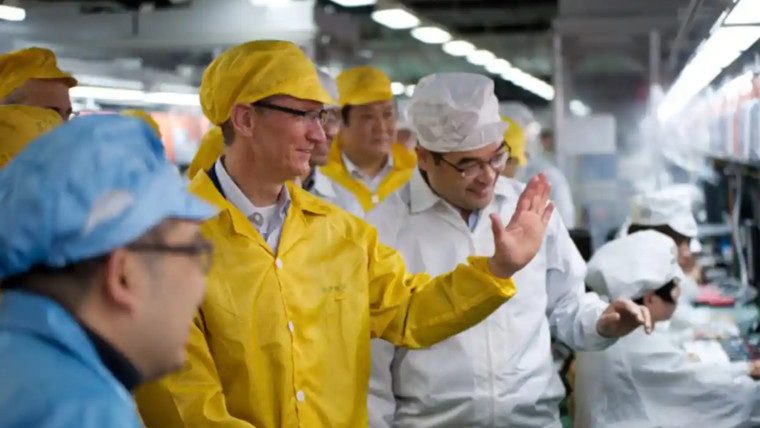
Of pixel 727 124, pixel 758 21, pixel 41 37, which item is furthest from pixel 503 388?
pixel 41 37

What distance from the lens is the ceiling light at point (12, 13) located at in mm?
5594

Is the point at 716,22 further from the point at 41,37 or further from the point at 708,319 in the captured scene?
the point at 41,37

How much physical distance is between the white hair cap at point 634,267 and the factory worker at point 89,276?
7.55ft

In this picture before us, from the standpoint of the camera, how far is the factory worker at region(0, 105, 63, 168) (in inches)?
109

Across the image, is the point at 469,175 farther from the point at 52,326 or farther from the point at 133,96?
the point at 133,96

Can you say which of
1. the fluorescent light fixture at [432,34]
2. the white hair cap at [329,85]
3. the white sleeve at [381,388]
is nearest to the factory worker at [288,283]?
the white sleeve at [381,388]

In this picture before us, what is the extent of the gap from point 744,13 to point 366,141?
6.49 ft

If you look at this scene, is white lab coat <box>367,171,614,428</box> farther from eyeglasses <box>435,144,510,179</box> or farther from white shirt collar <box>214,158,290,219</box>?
white shirt collar <box>214,158,290,219</box>

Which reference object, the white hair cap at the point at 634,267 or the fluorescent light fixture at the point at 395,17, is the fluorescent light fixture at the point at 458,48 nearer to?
the fluorescent light fixture at the point at 395,17

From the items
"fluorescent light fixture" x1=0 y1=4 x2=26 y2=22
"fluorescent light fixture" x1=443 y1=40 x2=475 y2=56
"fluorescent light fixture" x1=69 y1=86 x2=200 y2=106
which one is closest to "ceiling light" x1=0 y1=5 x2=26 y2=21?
"fluorescent light fixture" x1=0 y1=4 x2=26 y2=22

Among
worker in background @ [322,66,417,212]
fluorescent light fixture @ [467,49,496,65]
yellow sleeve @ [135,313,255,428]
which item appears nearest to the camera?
yellow sleeve @ [135,313,255,428]

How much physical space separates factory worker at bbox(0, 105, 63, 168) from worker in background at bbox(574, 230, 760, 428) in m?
1.72

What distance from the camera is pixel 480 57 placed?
13.9 meters

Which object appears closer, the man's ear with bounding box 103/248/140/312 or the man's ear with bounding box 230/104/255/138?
the man's ear with bounding box 103/248/140/312
